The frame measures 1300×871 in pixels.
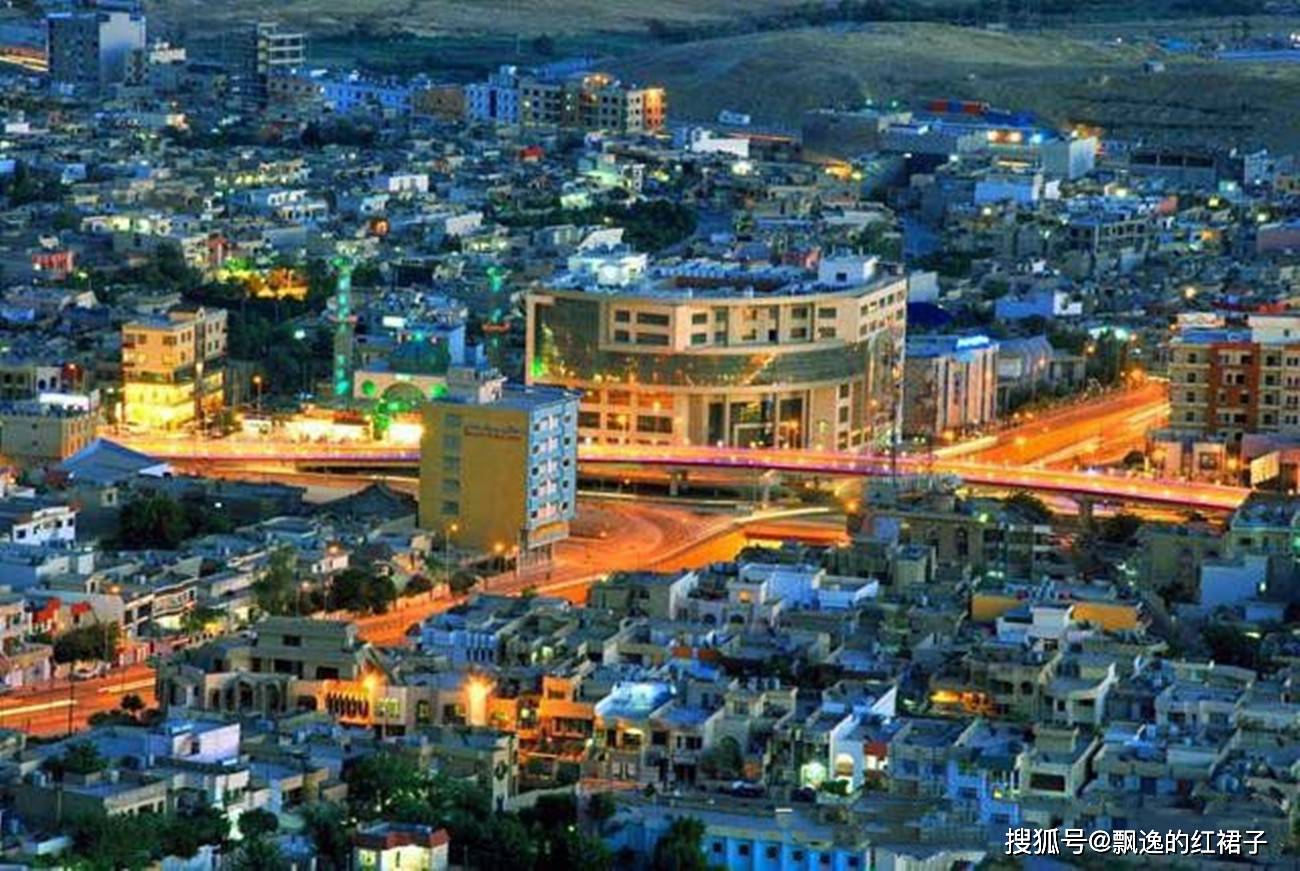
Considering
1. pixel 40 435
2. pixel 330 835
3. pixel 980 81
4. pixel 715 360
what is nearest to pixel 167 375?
pixel 40 435

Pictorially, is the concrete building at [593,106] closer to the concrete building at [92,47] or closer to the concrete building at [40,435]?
the concrete building at [92,47]

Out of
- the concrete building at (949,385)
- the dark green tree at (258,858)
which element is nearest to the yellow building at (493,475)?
the concrete building at (949,385)

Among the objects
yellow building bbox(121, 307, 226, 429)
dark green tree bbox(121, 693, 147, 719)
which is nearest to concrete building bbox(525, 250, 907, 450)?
yellow building bbox(121, 307, 226, 429)

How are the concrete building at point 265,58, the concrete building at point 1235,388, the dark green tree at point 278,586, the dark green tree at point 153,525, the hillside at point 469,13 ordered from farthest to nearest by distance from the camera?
the hillside at point 469,13
the concrete building at point 265,58
the concrete building at point 1235,388
the dark green tree at point 153,525
the dark green tree at point 278,586

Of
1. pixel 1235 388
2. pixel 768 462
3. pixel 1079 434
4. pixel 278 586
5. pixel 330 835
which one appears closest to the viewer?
pixel 330 835

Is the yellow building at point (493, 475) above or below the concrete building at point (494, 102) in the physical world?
above

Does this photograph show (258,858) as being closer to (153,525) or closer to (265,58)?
(153,525)

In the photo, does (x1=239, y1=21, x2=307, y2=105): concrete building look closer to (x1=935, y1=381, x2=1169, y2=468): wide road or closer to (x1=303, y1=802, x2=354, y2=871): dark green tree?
(x1=935, y1=381, x2=1169, y2=468): wide road
